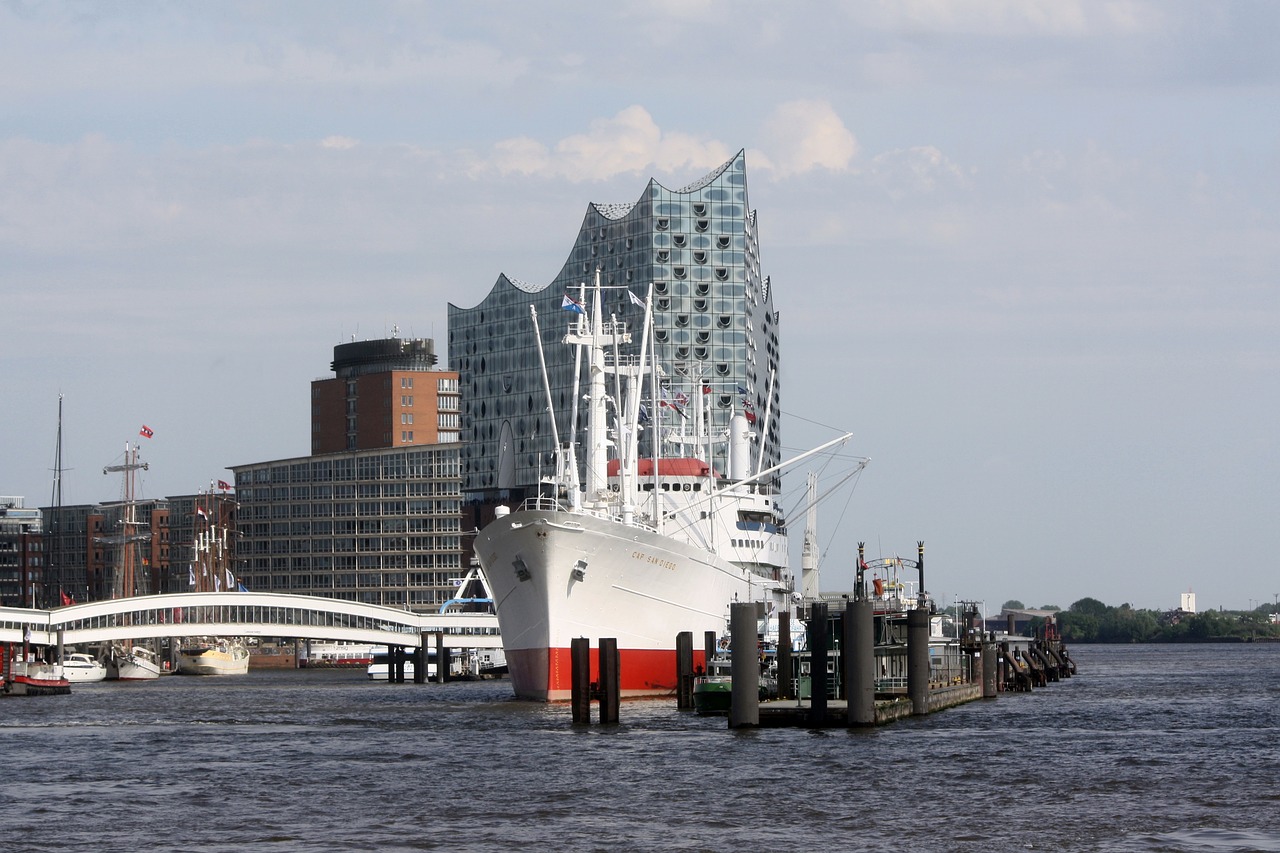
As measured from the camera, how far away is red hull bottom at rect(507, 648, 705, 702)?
7519cm

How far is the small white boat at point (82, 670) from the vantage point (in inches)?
5723

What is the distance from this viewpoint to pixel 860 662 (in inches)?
2152

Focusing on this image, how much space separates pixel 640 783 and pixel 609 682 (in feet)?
45.6

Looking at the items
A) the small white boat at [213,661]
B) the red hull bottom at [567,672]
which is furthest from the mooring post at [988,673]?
the small white boat at [213,661]

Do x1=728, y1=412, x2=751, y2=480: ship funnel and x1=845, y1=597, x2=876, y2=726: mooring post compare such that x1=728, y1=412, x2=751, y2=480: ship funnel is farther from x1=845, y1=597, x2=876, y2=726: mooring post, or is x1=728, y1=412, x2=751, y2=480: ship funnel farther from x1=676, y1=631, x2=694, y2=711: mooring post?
x1=845, y1=597, x2=876, y2=726: mooring post

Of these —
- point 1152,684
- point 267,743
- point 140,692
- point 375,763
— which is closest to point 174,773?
point 375,763

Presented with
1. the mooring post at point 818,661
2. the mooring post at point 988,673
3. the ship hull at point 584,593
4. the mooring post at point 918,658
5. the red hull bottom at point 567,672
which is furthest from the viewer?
the mooring post at point 988,673

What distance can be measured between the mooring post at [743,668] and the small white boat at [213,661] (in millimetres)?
120342

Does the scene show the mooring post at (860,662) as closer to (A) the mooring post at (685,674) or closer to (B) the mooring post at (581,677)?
(B) the mooring post at (581,677)

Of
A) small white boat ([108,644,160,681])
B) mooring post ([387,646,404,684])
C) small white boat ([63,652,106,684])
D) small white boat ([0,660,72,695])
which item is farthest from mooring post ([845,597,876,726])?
small white boat ([108,644,160,681])

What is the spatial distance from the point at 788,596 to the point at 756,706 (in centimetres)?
4655

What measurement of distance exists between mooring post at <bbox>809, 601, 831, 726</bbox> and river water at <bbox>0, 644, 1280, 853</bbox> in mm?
1141

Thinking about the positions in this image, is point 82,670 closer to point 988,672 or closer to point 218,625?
point 218,625

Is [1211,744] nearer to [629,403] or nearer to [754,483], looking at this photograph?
[629,403]
